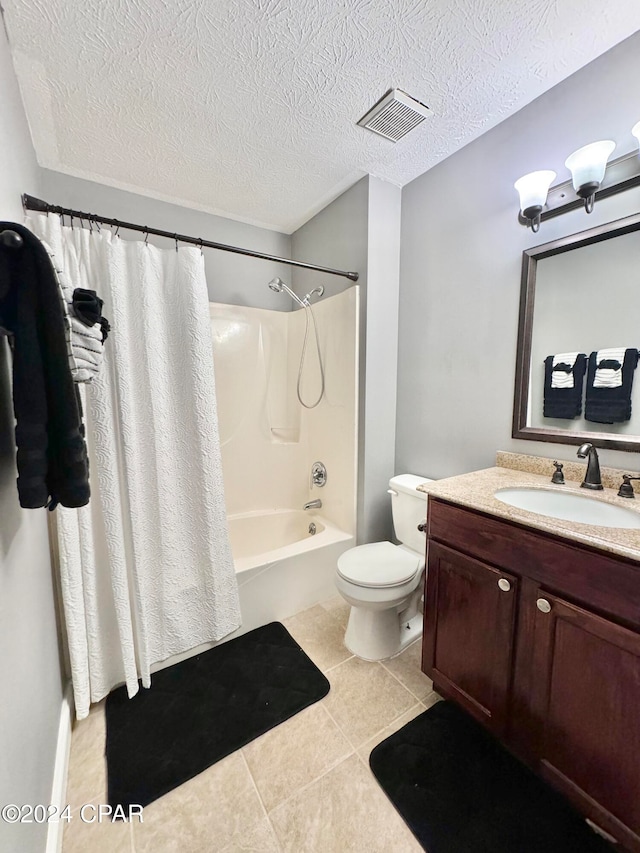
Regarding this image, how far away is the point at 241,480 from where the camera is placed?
2453mm

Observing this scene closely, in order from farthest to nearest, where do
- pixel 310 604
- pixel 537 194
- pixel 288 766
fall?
pixel 310 604, pixel 537 194, pixel 288 766

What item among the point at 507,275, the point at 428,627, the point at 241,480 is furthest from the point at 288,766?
the point at 507,275

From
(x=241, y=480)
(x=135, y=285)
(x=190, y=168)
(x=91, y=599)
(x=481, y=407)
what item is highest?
(x=190, y=168)

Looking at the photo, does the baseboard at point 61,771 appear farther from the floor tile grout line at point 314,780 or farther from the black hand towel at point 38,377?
the black hand towel at point 38,377

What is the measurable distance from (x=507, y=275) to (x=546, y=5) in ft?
2.61

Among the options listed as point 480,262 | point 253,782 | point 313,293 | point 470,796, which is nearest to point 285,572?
point 253,782

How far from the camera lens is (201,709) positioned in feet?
4.53

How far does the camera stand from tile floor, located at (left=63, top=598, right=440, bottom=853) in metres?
0.97

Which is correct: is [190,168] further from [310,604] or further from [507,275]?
[310,604]

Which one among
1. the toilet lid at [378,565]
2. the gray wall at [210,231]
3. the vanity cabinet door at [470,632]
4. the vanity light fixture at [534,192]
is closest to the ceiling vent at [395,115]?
the vanity light fixture at [534,192]

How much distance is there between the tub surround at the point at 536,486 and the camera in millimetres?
869

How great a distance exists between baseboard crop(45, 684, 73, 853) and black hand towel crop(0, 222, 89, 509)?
3.19 ft

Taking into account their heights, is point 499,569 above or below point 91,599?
above

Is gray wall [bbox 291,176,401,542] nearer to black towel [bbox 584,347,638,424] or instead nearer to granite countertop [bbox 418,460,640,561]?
granite countertop [bbox 418,460,640,561]
